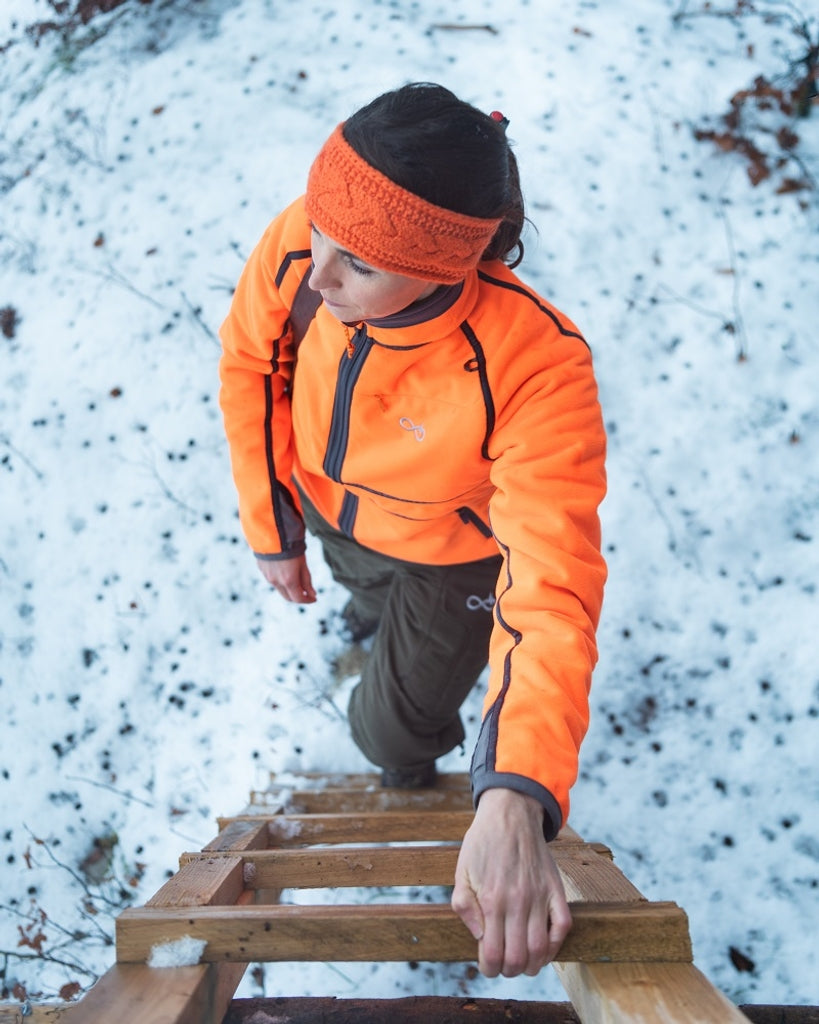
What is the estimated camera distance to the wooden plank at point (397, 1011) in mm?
1428

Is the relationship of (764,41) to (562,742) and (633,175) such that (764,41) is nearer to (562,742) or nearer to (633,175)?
(633,175)

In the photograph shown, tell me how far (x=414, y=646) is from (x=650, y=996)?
147cm

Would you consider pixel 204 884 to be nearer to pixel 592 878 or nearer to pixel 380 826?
pixel 592 878

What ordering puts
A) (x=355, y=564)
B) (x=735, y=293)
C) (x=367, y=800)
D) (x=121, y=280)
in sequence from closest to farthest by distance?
(x=355, y=564) → (x=367, y=800) → (x=735, y=293) → (x=121, y=280)

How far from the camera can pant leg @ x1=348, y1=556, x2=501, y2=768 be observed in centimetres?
247

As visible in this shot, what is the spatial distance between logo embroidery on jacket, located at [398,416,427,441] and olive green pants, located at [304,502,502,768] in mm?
628

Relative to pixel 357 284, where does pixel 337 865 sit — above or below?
below

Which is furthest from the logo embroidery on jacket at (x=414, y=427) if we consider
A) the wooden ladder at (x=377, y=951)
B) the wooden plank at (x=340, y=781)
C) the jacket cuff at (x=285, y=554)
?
the wooden plank at (x=340, y=781)

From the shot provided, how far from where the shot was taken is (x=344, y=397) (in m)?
2.00

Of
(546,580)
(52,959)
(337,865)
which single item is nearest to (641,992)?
(546,580)

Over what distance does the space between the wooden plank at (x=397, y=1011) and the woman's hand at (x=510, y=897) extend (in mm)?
262

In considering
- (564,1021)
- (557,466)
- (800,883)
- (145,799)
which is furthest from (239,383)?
(800,883)

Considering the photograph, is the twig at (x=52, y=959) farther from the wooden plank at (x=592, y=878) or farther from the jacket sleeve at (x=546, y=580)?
the jacket sleeve at (x=546, y=580)

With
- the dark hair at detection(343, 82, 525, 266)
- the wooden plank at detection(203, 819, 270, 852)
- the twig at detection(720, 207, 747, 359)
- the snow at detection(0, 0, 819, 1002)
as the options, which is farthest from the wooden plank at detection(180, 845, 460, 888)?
the twig at detection(720, 207, 747, 359)
